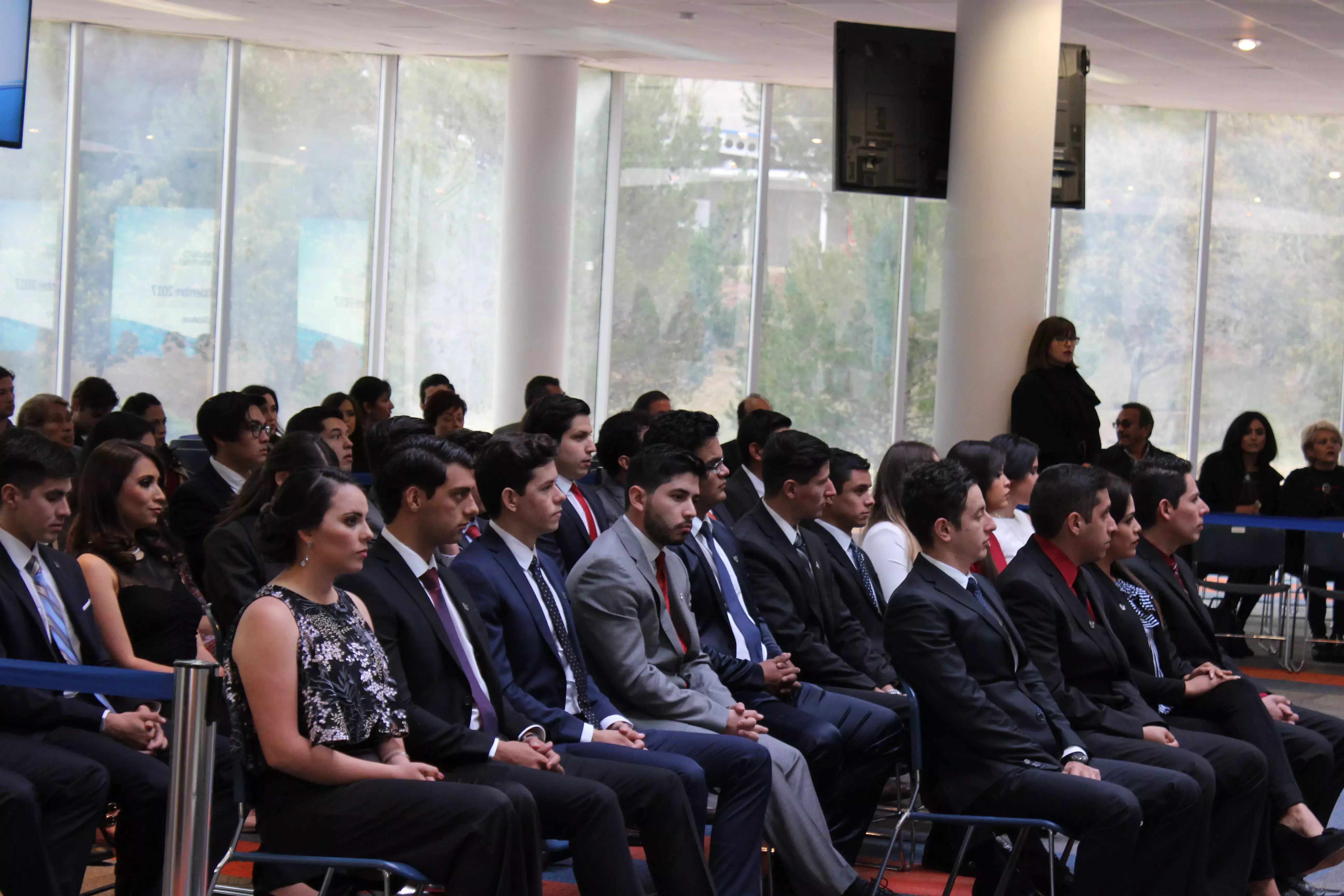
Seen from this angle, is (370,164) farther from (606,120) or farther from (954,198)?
(954,198)

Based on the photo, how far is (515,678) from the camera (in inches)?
170

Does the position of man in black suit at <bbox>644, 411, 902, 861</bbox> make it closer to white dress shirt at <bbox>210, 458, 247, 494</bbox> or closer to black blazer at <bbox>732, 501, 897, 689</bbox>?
black blazer at <bbox>732, 501, 897, 689</bbox>

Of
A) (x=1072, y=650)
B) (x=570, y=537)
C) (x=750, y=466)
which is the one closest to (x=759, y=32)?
(x=750, y=466)

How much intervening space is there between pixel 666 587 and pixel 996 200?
158 inches

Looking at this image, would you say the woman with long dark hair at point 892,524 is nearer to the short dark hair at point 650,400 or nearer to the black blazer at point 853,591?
the black blazer at point 853,591

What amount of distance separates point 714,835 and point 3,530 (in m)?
2.06

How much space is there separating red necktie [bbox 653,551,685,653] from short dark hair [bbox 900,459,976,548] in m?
0.78

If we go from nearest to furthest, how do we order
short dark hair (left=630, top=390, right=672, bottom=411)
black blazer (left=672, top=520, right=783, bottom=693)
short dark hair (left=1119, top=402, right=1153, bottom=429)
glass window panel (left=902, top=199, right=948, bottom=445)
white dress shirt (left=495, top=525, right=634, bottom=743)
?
white dress shirt (left=495, top=525, right=634, bottom=743)
black blazer (left=672, top=520, right=783, bottom=693)
short dark hair (left=630, top=390, right=672, bottom=411)
short dark hair (left=1119, top=402, right=1153, bottom=429)
glass window panel (left=902, top=199, right=948, bottom=445)

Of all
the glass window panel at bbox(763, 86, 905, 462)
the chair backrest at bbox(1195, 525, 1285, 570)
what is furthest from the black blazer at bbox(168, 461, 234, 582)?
the glass window panel at bbox(763, 86, 905, 462)

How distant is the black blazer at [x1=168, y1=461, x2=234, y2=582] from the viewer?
5.70 m

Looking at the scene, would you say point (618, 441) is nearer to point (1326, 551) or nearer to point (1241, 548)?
point (1241, 548)

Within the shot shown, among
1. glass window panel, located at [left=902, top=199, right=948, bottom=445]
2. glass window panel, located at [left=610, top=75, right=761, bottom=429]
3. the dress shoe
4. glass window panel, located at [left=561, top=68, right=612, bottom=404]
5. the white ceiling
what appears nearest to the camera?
the dress shoe

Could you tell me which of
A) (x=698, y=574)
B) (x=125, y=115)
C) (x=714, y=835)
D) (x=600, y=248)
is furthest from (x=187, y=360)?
(x=714, y=835)

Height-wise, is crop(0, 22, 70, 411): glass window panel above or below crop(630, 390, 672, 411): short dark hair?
above
